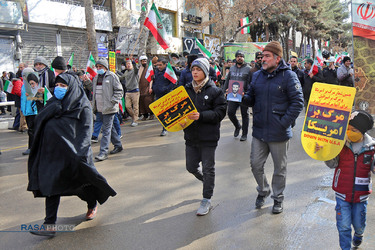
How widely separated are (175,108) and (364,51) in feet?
19.2

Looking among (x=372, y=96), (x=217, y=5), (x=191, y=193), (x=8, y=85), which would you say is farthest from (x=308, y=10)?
(x=191, y=193)

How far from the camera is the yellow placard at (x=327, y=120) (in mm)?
2807

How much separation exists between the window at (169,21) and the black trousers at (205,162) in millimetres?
24283

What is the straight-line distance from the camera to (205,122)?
3781 mm

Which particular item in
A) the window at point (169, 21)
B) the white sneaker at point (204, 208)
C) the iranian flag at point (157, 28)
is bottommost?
the white sneaker at point (204, 208)

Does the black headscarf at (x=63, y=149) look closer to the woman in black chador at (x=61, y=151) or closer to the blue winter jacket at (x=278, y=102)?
the woman in black chador at (x=61, y=151)

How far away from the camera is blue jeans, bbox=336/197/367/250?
2.80 m

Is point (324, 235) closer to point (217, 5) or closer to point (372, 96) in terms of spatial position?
point (372, 96)

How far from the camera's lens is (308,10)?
31156 millimetres

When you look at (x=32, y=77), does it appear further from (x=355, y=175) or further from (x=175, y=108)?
(x=355, y=175)

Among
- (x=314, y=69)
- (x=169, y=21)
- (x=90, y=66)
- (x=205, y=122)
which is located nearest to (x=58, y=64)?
(x=205, y=122)

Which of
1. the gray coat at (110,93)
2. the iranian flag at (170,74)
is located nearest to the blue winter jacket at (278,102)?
the gray coat at (110,93)

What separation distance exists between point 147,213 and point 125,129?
6028 mm

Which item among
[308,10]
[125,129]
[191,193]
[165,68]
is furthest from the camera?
[308,10]
